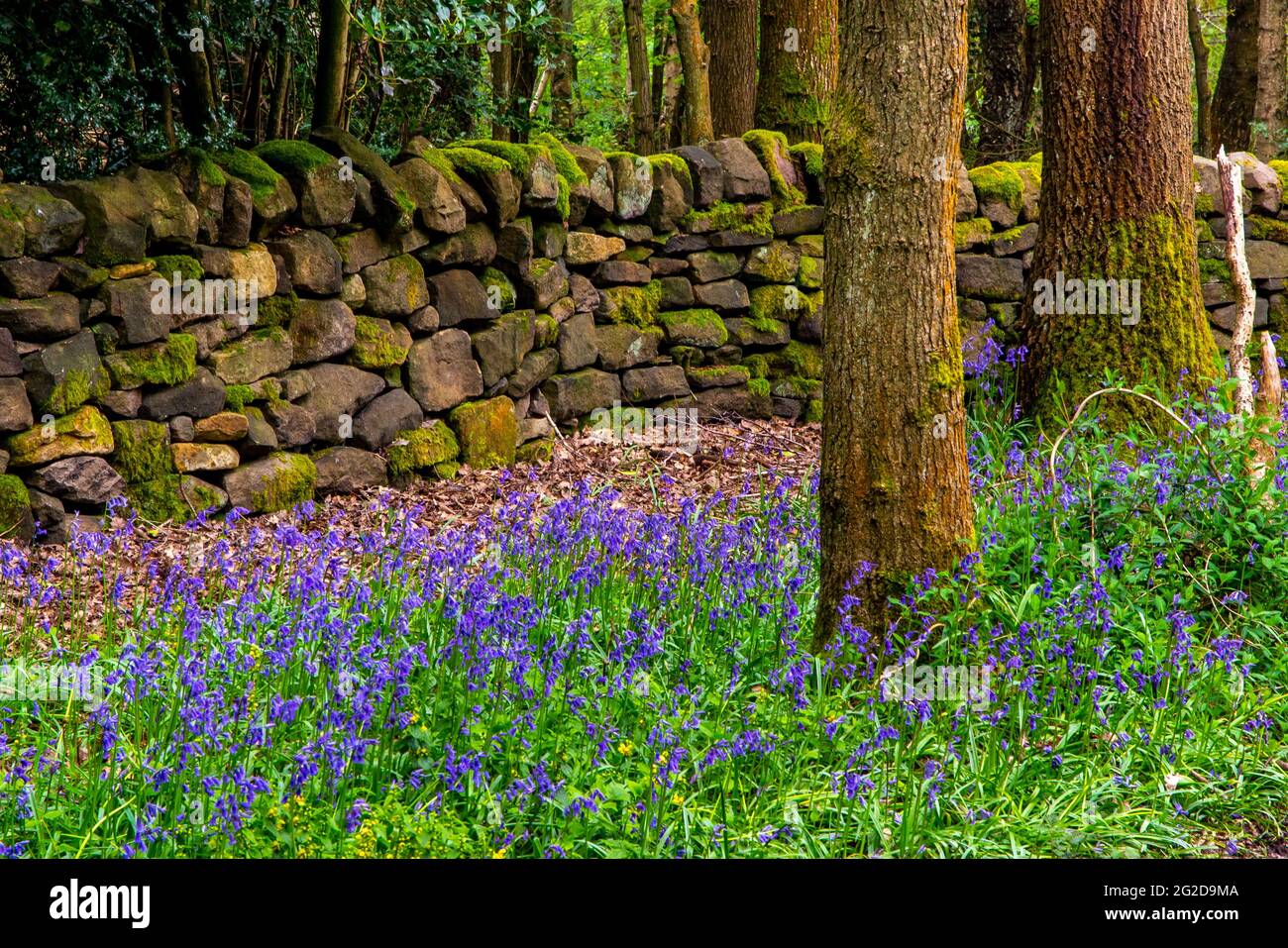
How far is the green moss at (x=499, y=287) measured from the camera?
669cm

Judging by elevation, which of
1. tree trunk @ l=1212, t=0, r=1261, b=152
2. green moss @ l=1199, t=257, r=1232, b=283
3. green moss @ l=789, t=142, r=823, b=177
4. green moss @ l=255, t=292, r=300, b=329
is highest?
tree trunk @ l=1212, t=0, r=1261, b=152

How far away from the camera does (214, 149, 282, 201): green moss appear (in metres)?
5.57

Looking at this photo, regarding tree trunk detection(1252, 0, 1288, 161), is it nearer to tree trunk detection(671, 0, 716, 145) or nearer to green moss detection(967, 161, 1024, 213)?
green moss detection(967, 161, 1024, 213)

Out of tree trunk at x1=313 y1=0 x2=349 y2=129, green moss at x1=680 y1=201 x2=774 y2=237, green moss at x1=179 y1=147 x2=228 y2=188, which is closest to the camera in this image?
green moss at x1=179 y1=147 x2=228 y2=188

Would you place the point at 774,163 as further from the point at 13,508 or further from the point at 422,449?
the point at 13,508

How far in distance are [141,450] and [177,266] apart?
824 millimetres

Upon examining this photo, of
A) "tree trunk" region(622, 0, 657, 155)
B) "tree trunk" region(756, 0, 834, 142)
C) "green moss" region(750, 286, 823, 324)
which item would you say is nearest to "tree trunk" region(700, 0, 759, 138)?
"tree trunk" region(756, 0, 834, 142)

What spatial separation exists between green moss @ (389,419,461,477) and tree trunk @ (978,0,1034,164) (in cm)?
821

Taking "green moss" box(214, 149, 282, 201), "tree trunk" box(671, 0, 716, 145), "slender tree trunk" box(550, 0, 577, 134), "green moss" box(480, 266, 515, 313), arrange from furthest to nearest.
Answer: "slender tree trunk" box(550, 0, 577, 134), "tree trunk" box(671, 0, 716, 145), "green moss" box(480, 266, 515, 313), "green moss" box(214, 149, 282, 201)

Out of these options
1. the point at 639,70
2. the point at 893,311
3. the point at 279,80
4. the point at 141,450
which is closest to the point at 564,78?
the point at 639,70

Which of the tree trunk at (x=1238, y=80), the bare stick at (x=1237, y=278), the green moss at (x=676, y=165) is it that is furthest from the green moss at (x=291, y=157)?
the tree trunk at (x=1238, y=80)

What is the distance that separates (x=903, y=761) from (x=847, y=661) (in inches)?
24.8

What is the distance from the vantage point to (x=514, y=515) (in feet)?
15.5
